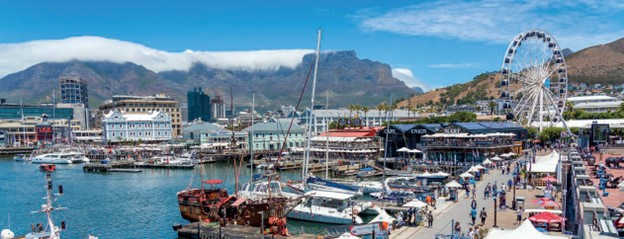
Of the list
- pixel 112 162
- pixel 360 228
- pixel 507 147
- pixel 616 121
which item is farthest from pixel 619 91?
pixel 360 228

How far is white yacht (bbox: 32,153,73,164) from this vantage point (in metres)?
109

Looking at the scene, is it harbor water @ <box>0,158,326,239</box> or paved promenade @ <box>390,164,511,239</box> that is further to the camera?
harbor water @ <box>0,158,326,239</box>

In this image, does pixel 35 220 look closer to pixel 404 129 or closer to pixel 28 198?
pixel 28 198

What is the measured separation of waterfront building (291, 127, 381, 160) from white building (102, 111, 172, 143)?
→ 75615mm

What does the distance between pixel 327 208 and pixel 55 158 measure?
92.6 metres

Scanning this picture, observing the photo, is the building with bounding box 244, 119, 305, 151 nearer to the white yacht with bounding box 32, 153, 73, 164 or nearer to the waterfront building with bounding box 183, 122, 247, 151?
the waterfront building with bounding box 183, 122, 247, 151

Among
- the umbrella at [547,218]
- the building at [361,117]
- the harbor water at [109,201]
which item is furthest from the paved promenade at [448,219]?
the building at [361,117]

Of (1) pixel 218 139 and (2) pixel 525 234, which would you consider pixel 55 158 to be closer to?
(1) pixel 218 139

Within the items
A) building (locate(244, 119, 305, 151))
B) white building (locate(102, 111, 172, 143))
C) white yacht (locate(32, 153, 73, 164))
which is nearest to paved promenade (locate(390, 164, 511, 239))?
building (locate(244, 119, 305, 151))

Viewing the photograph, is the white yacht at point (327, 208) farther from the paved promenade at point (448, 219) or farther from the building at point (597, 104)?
the building at point (597, 104)

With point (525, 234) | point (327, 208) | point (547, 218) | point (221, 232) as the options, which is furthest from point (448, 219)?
point (221, 232)

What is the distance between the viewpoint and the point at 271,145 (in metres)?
115

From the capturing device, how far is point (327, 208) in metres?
40.5

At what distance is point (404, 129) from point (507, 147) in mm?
15927
